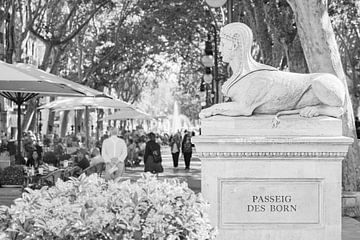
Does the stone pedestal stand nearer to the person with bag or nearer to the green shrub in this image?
the green shrub

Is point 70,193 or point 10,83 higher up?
point 10,83

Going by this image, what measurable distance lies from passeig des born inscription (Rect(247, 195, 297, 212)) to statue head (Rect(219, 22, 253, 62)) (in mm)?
1564

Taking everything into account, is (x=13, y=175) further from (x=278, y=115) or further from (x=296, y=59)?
(x=278, y=115)

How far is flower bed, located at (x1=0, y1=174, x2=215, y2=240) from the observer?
410 centimetres

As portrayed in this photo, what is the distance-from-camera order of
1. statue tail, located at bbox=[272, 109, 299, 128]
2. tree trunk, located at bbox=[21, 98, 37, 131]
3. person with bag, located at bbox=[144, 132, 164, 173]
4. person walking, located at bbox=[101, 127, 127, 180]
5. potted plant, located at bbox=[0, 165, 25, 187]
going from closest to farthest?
statue tail, located at bbox=[272, 109, 299, 128] → potted plant, located at bbox=[0, 165, 25, 187] → person walking, located at bbox=[101, 127, 127, 180] → person with bag, located at bbox=[144, 132, 164, 173] → tree trunk, located at bbox=[21, 98, 37, 131]

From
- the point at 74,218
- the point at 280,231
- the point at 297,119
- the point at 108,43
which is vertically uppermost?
the point at 108,43

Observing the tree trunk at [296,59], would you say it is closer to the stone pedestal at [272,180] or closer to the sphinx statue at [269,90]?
the sphinx statue at [269,90]

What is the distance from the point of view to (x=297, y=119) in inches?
310

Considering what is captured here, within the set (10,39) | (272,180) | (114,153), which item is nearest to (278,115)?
(272,180)

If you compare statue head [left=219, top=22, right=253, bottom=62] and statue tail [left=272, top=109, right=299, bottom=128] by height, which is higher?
statue head [left=219, top=22, right=253, bottom=62]

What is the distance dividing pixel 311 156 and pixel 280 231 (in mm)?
873

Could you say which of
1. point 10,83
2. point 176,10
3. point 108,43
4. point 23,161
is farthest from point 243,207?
point 108,43

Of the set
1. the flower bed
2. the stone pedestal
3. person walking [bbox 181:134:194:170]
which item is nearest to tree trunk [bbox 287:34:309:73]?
the stone pedestal

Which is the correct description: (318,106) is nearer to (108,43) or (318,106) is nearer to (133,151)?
(133,151)
